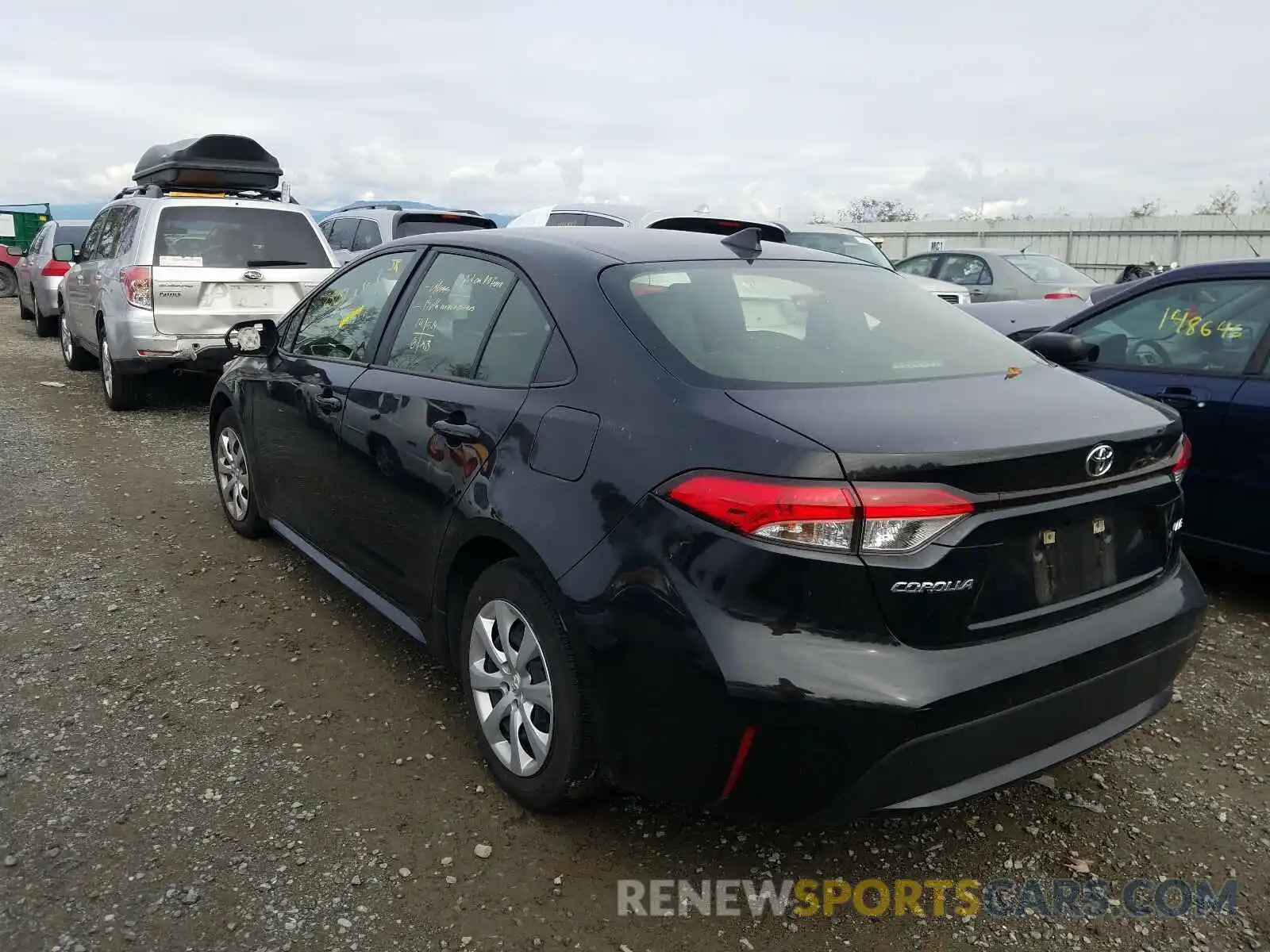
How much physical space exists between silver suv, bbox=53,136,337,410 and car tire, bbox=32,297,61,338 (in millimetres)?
6227

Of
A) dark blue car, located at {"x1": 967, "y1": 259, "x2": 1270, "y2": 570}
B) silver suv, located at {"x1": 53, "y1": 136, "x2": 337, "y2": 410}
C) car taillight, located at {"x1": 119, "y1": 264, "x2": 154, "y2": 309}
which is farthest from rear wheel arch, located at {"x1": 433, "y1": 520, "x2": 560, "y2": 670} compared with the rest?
car taillight, located at {"x1": 119, "y1": 264, "x2": 154, "y2": 309}

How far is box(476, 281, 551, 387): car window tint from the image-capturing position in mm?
2943

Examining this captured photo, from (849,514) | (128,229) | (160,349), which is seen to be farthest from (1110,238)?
(849,514)

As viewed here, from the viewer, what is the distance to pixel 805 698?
2.17 m

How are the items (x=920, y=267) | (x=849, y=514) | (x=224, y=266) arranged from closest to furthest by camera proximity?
(x=849, y=514), (x=224, y=266), (x=920, y=267)

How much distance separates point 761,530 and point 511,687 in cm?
105

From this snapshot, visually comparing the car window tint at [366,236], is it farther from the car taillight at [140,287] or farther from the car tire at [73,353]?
the car taillight at [140,287]

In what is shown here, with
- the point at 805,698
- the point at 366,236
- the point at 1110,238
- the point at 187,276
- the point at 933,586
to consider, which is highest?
the point at 1110,238

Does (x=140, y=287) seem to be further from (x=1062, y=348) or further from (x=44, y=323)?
(x=44, y=323)

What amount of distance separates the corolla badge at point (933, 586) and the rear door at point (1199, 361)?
8.73ft

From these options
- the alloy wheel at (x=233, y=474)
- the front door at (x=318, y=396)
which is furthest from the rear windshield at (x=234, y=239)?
the front door at (x=318, y=396)

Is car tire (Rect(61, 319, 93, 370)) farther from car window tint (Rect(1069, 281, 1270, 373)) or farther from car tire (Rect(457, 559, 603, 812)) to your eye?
car window tint (Rect(1069, 281, 1270, 373))

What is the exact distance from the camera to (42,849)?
2.71 metres

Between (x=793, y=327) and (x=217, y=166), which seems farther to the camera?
(x=217, y=166)
